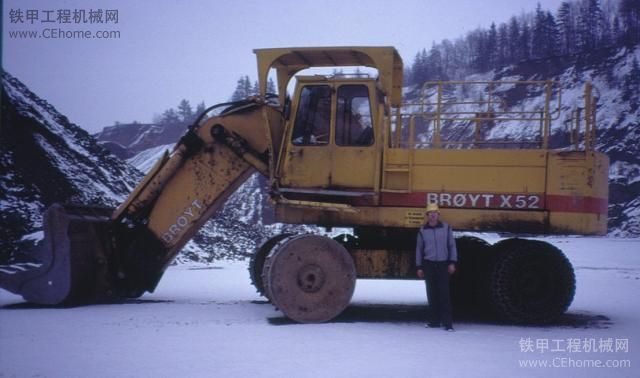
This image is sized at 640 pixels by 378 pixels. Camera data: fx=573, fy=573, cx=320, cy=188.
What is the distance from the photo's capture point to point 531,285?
7.68m

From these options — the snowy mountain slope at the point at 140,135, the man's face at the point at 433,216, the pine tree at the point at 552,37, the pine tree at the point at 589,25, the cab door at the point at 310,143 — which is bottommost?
the man's face at the point at 433,216

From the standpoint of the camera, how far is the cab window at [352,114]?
7.68 m

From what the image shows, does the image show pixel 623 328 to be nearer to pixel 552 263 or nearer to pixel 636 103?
pixel 552 263

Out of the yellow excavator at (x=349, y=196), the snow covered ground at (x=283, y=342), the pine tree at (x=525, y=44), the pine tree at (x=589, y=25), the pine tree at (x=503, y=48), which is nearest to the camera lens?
the snow covered ground at (x=283, y=342)

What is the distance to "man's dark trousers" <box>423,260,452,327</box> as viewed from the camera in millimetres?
7238

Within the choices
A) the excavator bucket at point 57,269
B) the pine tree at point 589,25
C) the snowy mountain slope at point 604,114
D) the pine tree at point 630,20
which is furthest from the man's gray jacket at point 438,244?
the pine tree at point 589,25

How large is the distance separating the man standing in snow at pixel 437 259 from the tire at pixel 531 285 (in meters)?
0.84

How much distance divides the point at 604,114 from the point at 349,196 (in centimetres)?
3677

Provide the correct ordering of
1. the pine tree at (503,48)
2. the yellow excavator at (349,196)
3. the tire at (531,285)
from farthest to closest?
the pine tree at (503,48), the tire at (531,285), the yellow excavator at (349,196)

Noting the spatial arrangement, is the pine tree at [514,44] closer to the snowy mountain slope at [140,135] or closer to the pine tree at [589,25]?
the pine tree at [589,25]

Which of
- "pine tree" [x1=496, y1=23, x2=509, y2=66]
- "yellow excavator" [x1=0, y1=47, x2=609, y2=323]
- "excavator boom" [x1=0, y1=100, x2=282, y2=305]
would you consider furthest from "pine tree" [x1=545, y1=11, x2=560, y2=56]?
"excavator boom" [x1=0, y1=100, x2=282, y2=305]

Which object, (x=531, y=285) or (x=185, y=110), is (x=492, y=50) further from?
(x=531, y=285)

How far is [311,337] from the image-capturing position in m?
6.52

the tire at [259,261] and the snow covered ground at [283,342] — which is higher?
the tire at [259,261]
